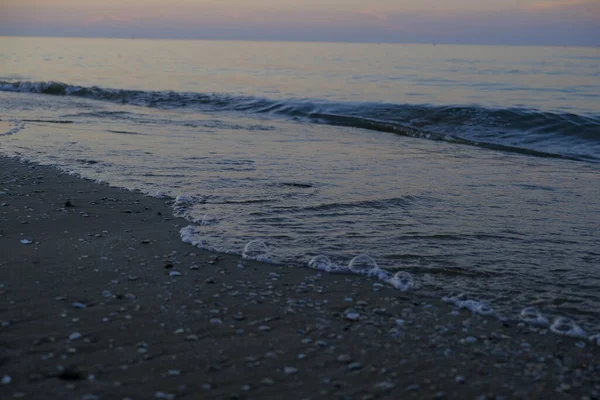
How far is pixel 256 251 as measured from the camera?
4.49m

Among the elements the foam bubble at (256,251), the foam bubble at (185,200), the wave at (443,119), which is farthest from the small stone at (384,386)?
the wave at (443,119)

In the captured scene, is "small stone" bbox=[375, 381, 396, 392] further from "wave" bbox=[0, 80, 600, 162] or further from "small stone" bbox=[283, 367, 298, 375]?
"wave" bbox=[0, 80, 600, 162]

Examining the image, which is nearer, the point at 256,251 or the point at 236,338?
the point at 236,338

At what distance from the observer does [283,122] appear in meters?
14.8

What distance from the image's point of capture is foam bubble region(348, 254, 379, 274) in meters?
4.17

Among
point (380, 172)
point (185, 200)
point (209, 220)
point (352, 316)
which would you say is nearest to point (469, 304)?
point (352, 316)

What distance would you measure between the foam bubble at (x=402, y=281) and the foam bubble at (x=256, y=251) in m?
0.97

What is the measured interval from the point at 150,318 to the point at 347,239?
83.0 inches

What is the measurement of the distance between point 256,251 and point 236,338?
147 cm

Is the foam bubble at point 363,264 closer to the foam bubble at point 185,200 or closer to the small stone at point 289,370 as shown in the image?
the small stone at point 289,370

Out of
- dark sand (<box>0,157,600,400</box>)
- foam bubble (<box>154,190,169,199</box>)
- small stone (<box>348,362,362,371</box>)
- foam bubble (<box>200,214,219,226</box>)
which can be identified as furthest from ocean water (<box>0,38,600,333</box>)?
small stone (<box>348,362,362,371</box>)

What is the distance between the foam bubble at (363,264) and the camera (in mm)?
4168

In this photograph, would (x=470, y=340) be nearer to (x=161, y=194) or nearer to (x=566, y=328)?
(x=566, y=328)

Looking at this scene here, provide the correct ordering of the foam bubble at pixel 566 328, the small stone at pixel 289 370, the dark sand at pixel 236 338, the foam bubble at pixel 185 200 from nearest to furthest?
1. the dark sand at pixel 236 338
2. the small stone at pixel 289 370
3. the foam bubble at pixel 566 328
4. the foam bubble at pixel 185 200
